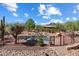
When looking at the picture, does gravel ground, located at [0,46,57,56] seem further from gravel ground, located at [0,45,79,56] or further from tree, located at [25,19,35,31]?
tree, located at [25,19,35,31]

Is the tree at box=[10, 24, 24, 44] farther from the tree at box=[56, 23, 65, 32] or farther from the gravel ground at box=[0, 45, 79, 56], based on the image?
the tree at box=[56, 23, 65, 32]

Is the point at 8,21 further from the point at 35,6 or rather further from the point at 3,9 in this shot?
the point at 35,6

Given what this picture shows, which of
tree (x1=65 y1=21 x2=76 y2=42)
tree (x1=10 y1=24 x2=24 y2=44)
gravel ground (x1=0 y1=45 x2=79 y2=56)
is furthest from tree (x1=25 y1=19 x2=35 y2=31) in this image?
tree (x1=65 y1=21 x2=76 y2=42)

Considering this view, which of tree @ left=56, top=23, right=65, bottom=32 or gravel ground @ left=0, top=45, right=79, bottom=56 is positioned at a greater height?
tree @ left=56, top=23, right=65, bottom=32

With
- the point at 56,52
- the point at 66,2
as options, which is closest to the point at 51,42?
the point at 56,52

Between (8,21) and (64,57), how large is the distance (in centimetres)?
52

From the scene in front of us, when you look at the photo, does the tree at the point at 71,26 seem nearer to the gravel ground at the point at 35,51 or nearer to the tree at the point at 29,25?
the gravel ground at the point at 35,51

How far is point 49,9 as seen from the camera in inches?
69.4

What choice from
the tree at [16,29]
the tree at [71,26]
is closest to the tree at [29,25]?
the tree at [16,29]

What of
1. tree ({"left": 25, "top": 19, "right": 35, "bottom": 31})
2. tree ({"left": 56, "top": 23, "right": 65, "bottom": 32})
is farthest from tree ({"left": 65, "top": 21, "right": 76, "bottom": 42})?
tree ({"left": 25, "top": 19, "right": 35, "bottom": 31})

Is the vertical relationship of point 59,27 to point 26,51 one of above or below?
above

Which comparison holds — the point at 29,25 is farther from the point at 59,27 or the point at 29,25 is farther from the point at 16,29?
the point at 59,27

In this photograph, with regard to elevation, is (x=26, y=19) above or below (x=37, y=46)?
above

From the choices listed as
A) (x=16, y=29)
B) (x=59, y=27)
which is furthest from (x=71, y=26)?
(x=16, y=29)
